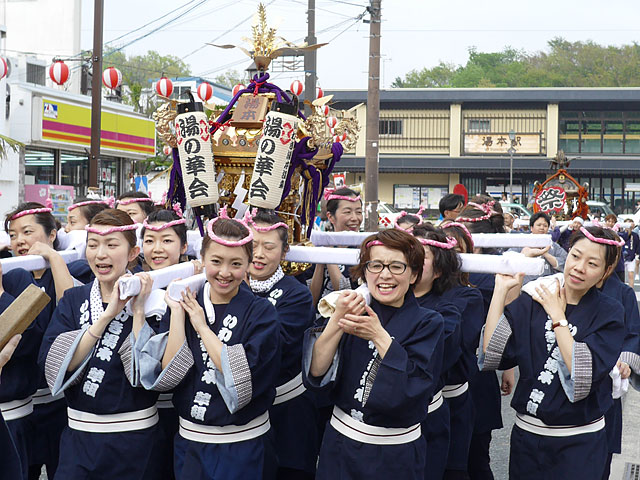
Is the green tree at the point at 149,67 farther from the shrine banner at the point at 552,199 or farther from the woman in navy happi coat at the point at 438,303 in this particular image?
the woman in navy happi coat at the point at 438,303

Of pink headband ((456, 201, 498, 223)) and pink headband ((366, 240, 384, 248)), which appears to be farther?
pink headband ((456, 201, 498, 223))

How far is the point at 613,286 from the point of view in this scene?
467 cm

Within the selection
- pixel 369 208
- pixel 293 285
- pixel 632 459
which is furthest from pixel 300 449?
pixel 369 208

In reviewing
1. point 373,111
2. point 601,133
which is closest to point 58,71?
point 373,111

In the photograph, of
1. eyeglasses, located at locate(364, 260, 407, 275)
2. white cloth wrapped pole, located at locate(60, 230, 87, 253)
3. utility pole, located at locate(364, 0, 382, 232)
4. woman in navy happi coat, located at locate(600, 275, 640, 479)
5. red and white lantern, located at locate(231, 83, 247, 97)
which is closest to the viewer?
eyeglasses, located at locate(364, 260, 407, 275)

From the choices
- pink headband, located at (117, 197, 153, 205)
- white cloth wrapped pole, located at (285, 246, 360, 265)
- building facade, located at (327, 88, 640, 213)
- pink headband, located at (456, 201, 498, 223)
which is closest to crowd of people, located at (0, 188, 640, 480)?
white cloth wrapped pole, located at (285, 246, 360, 265)

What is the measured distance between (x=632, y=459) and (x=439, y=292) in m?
2.84

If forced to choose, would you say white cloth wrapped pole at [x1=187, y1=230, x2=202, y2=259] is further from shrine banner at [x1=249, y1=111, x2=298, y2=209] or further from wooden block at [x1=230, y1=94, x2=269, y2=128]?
wooden block at [x1=230, y1=94, x2=269, y2=128]

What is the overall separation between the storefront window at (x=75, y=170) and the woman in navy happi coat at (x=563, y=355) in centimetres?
1910

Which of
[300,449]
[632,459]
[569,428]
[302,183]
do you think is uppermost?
[302,183]

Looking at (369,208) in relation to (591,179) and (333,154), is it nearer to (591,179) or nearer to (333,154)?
(333,154)

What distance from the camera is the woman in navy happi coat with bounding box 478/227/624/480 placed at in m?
3.61

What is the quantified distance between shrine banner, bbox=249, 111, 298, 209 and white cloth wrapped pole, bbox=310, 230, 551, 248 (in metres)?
0.57

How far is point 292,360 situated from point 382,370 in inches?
36.6
